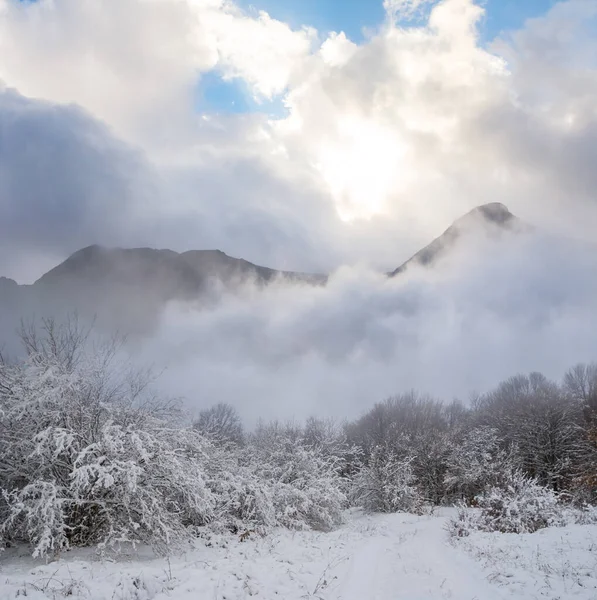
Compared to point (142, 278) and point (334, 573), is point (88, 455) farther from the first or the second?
point (142, 278)

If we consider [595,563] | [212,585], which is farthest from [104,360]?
[595,563]

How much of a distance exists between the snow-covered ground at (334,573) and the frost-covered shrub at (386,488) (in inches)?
665

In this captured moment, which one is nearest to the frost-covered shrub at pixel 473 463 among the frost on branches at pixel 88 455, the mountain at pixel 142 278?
the frost on branches at pixel 88 455

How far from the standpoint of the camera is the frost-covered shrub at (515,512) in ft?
50.2

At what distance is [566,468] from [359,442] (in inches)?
874

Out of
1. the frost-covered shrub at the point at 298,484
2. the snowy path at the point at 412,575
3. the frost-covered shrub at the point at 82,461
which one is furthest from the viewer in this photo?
the frost-covered shrub at the point at 298,484

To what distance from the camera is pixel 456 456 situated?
111ft

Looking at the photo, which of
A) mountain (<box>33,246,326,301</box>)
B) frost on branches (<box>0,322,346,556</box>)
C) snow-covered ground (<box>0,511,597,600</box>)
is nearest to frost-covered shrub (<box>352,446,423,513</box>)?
snow-covered ground (<box>0,511,597,600</box>)

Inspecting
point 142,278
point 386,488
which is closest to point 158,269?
point 142,278

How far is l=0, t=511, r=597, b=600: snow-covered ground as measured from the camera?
723cm

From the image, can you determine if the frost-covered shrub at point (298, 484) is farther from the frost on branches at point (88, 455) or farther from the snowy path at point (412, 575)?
the snowy path at point (412, 575)

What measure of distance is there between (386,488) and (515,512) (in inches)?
556

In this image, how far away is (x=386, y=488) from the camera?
95.5 feet

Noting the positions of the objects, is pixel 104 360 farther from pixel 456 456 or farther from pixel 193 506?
pixel 456 456
